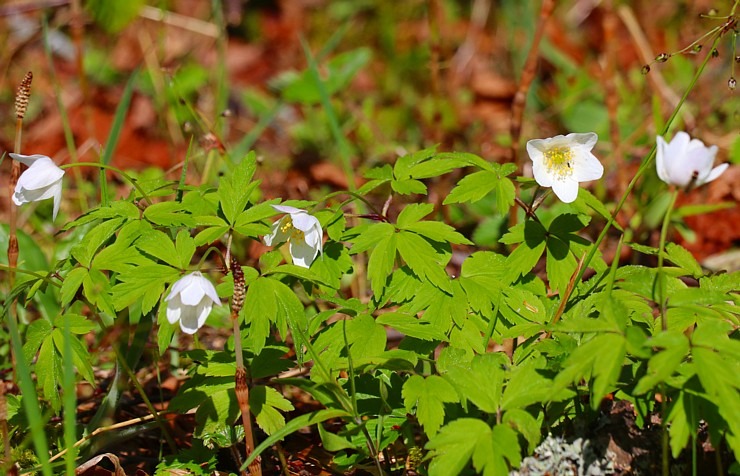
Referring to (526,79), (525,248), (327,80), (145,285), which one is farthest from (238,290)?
(327,80)

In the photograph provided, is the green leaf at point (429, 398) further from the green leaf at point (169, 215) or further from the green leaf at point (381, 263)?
the green leaf at point (169, 215)

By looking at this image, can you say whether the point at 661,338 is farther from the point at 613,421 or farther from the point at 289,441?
the point at 289,441

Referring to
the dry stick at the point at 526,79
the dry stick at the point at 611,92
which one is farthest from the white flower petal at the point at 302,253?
the dry stick at the point at 611,92

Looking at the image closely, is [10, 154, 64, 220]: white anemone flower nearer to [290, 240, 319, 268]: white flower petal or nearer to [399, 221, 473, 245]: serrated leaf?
[290, 240, 319, 268]: white flower petal

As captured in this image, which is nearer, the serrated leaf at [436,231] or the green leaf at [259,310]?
the green leaf at [259,310]

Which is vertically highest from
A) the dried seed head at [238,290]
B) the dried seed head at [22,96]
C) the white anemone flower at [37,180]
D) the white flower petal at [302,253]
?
the dried seed head at [22,96]

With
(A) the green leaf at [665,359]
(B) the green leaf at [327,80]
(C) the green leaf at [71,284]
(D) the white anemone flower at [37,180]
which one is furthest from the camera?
(B) the green leaf at [327,80]

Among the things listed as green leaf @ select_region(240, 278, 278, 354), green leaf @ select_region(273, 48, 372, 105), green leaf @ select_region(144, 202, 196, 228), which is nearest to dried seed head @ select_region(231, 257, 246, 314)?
green leaf @ select_region(240, 278, 278, 354)

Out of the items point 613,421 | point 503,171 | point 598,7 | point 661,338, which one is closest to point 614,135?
point 503,171
